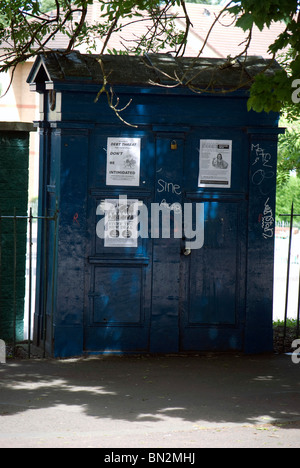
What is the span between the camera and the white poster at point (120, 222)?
25.4ft

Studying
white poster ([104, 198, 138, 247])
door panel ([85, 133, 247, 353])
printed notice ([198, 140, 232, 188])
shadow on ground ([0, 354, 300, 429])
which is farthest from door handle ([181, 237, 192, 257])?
shadow on ground ([0, 354, 300, 429])

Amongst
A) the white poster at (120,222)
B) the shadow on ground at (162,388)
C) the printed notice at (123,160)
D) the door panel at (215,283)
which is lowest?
the shadow on ground at (162,388)

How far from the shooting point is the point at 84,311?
25.3 ft

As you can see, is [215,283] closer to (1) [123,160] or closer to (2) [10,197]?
(1) [123,160]

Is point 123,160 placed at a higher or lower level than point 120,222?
higher

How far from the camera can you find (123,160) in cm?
771

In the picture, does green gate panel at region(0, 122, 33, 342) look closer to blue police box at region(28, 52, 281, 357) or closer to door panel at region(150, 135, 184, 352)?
blue police box at region(28, 52, 281, 357)

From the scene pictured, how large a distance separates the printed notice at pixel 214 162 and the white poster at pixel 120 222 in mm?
819

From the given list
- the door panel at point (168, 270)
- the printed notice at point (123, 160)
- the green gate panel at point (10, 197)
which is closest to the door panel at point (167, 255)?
the door panel at point (168, 270)

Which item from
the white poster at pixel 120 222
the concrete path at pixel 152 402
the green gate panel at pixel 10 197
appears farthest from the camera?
the green gate panel at pixel 10 197

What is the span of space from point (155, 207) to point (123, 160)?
0.62 metres

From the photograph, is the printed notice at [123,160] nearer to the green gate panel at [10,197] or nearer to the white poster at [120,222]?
the white poster at [120,222]

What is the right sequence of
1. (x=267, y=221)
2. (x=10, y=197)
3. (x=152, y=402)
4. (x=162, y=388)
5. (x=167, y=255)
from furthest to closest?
(x=10, y=197), (x=267, y=221), (x=167, y=255), (x=162, y=388), (x=152, y=402)

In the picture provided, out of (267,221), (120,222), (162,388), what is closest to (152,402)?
(162,388)
